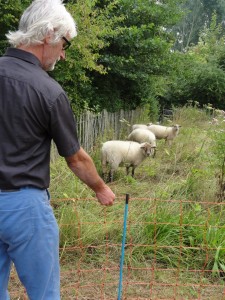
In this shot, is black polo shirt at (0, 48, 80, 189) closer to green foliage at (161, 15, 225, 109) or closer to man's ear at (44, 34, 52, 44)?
man's ear at (44, 34, 52, 44)

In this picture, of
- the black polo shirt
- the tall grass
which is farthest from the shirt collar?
the tall grass

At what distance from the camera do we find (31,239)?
2.00m

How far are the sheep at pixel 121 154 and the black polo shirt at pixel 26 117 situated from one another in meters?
4.98

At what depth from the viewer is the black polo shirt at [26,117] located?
6.18 ft

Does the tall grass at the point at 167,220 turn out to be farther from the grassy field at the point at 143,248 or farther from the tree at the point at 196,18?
the tree at the point at 196,18

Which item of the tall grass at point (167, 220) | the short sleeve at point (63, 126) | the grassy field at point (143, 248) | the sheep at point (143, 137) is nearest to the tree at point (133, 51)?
the sheep at point (143, 137)

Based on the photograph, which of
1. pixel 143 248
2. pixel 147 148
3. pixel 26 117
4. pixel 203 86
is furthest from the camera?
pixel 203 86

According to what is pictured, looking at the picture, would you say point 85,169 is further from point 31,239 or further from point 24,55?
point 24,55

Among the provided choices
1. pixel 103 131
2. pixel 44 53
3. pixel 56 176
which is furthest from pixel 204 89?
pixel 44 53

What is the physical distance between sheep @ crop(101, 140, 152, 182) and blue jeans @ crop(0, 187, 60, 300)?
4.84 meters

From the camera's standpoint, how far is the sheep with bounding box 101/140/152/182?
698 centimetres

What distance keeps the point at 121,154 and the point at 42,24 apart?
17.4 feet

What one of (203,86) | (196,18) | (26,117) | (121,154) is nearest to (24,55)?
(26,117)

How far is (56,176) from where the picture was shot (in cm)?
535
